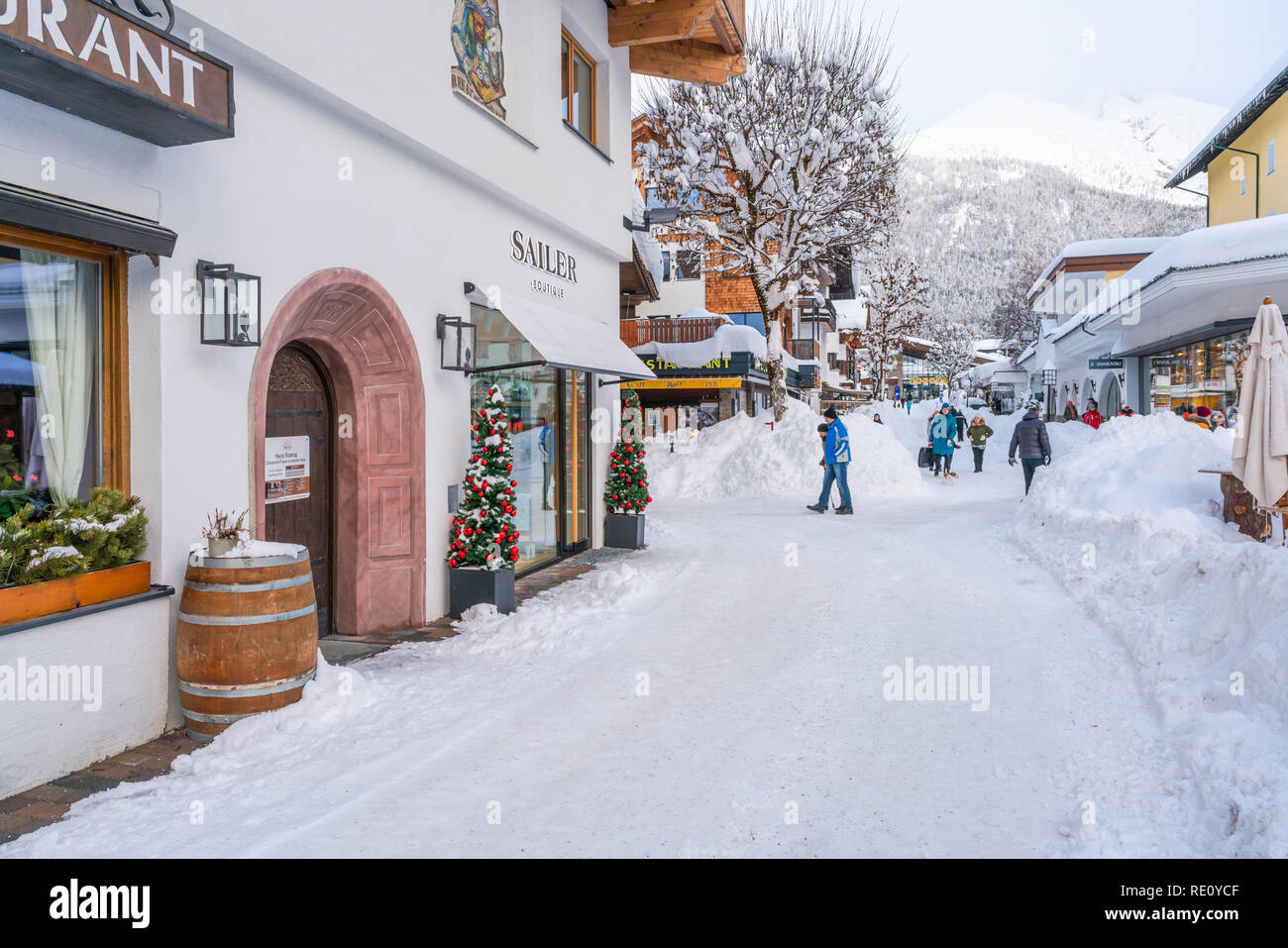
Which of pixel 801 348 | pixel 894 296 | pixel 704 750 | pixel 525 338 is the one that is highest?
pixel 894 296

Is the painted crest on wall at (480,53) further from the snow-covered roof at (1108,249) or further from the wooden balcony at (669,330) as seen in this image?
the snow-covered roof at (1108,249)

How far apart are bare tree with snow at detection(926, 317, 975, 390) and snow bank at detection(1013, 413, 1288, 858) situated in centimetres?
8201

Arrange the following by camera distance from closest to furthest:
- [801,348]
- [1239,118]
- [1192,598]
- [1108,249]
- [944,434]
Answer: [1192,598] < [944,434] < [1239,118] < [801,348] < [1108,249]

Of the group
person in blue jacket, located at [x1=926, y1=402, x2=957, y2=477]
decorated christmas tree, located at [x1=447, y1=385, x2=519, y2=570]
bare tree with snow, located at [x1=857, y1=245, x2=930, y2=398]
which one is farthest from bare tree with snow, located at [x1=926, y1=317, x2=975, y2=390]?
decorated christmas tree, located at [x1=447, y1=385, x2=519, y2=570]

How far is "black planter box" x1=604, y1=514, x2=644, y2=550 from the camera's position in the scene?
12.0 meters

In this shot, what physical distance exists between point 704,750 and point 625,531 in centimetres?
745

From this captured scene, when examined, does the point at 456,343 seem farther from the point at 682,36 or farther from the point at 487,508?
the point at 682,36

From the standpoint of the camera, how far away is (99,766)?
4.39 metres

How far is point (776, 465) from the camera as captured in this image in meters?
19.4

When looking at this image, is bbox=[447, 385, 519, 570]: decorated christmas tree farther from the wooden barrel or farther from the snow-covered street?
the wooden barrel

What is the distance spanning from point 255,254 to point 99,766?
10.1 ft

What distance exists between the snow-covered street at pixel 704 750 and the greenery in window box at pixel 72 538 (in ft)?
3.56

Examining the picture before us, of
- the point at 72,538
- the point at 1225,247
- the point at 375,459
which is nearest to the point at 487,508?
the point at 375,459

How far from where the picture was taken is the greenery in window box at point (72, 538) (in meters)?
4.16
